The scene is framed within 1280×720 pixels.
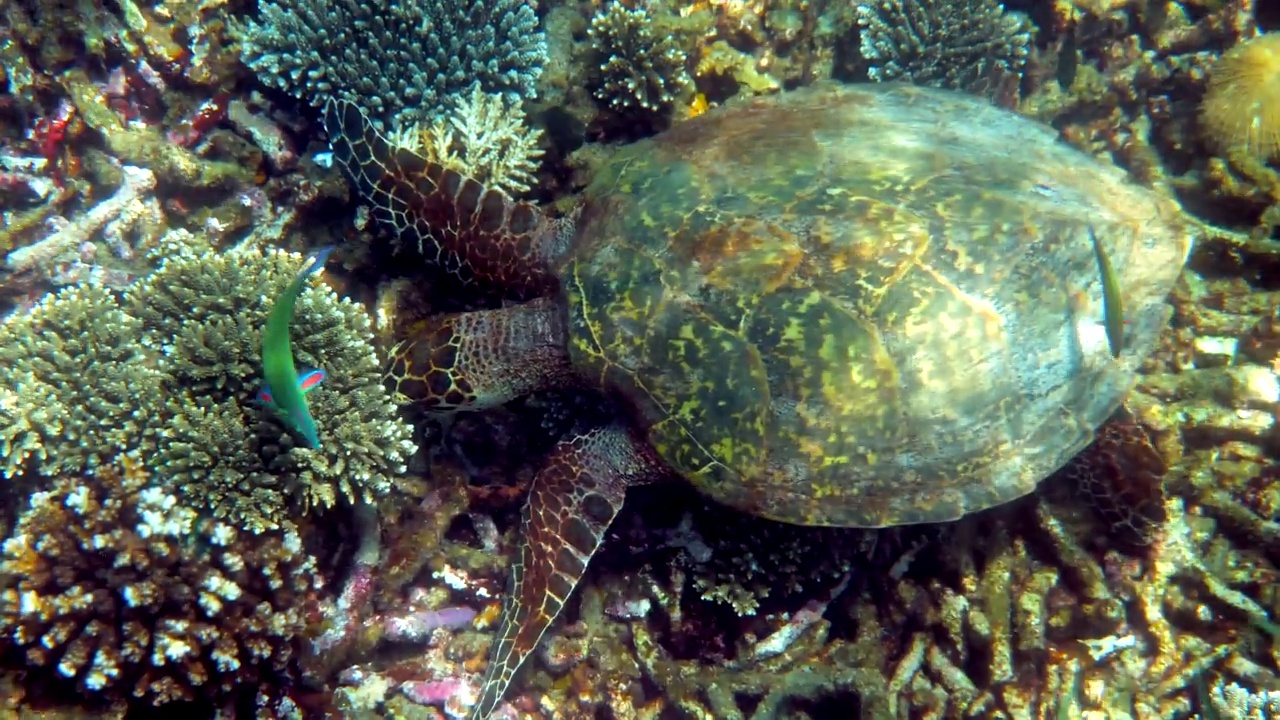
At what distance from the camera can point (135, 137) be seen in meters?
3.38

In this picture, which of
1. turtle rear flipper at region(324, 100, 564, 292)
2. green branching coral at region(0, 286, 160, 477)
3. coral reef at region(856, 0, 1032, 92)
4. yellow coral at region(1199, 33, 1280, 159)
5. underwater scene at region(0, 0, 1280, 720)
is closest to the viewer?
green branching coral at region(0, 286, 160, 477)

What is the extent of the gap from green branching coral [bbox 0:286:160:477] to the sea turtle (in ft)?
3.71

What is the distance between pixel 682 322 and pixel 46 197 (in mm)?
3269

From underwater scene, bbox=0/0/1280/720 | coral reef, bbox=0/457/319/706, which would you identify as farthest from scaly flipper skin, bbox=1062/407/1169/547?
coral reef, bbox=0/457/319/706

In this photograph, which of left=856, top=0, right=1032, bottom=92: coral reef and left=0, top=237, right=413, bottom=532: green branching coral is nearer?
left=0, top=237, right=413, bottom=532: green branching coral

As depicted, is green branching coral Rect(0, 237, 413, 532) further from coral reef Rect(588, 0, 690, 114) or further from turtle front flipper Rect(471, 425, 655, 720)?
coral reef Rect(588, 0, 690, 114)

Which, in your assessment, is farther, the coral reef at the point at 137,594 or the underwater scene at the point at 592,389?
the underwater scene at the point at 592,389

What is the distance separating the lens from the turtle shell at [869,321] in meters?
2.90

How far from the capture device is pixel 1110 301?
2961mm

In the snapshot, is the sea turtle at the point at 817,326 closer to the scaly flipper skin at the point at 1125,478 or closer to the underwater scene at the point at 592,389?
the underwater scene at the point at 592,389

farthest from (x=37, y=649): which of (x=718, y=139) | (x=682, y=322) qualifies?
(x=718, y=139)

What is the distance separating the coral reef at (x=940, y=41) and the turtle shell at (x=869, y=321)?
1.88 metres

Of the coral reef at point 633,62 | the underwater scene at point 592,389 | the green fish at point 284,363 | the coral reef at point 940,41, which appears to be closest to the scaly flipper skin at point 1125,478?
the underwater scene at point 592,389

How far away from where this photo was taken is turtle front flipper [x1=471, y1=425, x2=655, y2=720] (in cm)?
312
